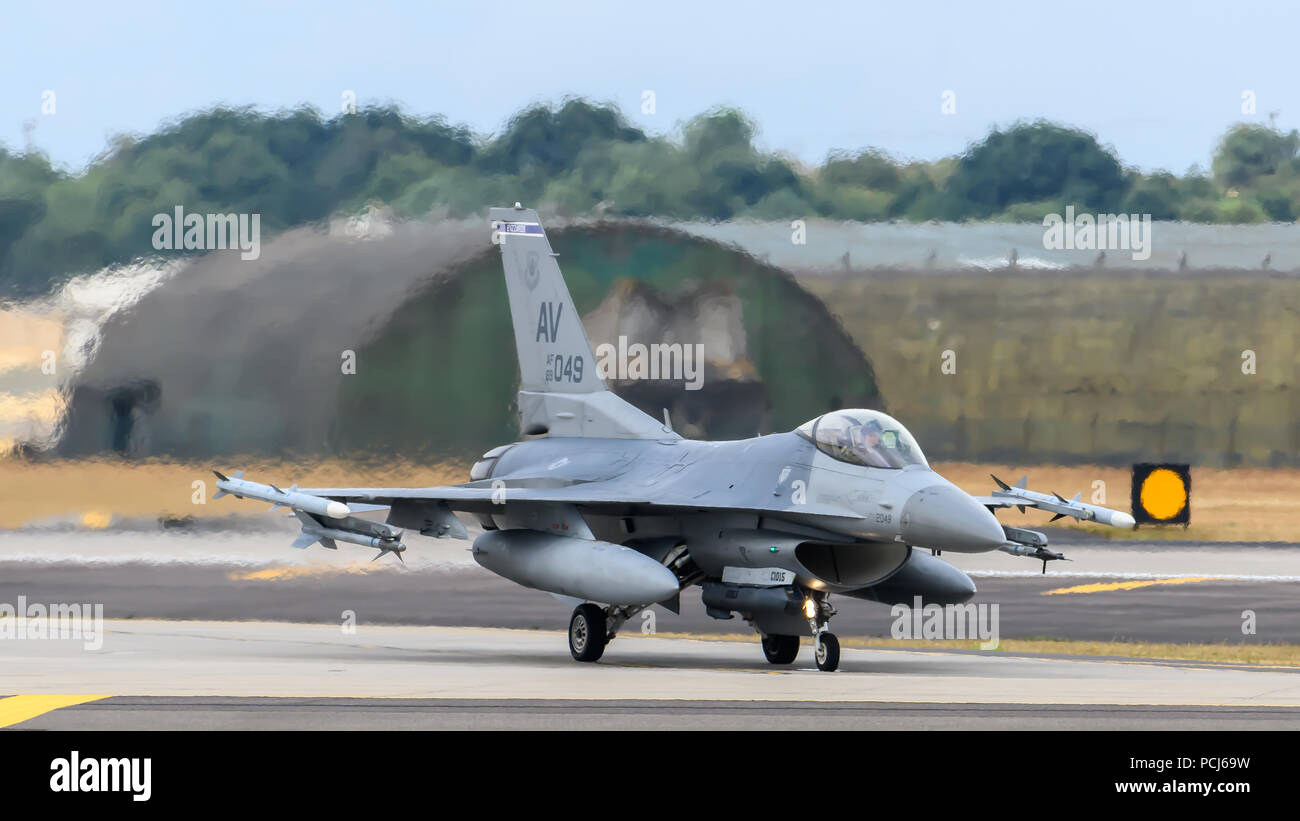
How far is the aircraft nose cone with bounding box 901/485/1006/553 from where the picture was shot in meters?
17.9

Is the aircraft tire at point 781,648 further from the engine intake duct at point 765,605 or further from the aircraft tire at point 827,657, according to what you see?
the aircraft tire at point 827,657

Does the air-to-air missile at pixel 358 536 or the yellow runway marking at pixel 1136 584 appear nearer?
the air-to-air missile at pixel 358 536

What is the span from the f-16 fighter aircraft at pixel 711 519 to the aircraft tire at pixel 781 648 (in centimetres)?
2

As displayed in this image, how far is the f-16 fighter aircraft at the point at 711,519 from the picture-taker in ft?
61.8

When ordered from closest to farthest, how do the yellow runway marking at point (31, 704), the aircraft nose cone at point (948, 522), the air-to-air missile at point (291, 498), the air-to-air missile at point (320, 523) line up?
the yellow runway marking at point (31, 704) < the aircraft nose cone at point (948, 522) < the air-to-air missile at point (291, 498) < the air-to-air missile at point (320, 523)

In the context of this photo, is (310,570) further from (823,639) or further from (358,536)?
(823,639)

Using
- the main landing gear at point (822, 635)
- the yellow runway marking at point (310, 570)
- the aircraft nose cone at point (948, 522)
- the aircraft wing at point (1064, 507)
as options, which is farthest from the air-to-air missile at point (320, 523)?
the yellow runway marking at point (310, 570)

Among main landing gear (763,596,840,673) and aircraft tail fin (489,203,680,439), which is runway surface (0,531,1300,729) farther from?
aircraft tail fin (489,203,680,439)

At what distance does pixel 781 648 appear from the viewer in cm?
2042

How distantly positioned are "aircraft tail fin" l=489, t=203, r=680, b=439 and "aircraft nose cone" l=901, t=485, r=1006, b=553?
6.03 m

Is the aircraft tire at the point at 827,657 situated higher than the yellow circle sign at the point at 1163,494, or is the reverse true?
the yellow circle sign at the point at 1163,494

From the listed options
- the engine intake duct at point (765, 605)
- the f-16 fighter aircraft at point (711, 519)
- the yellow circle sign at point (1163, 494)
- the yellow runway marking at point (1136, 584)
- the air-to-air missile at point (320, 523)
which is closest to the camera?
the f-16 fighter aircraft at point (711, 519)

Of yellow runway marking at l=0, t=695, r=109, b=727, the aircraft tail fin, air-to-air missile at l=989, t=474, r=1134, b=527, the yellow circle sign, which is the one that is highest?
the aircraft tail fin

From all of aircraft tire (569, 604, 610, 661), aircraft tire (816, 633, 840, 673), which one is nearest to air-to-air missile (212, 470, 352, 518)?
aircraft tire (569, 604, 610, 661)
